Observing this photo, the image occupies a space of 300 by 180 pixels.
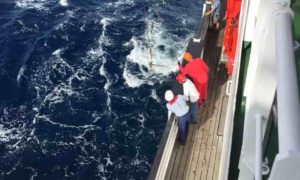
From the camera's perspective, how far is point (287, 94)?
1327 mm

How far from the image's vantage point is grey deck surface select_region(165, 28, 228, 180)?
7.86 meters

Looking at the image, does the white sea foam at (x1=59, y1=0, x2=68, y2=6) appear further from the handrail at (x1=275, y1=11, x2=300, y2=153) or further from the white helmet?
the handrail at (x1=275, y1=11, x2=300, y2=153)

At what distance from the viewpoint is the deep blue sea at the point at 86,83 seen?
48.5 feet

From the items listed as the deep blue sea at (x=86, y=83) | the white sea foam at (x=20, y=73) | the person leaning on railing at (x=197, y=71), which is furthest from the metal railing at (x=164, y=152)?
the white sea foam at (x=20, y=73)

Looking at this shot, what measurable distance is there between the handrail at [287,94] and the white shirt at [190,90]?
253 inches

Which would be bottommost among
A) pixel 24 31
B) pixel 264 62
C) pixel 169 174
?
pixel 24 31

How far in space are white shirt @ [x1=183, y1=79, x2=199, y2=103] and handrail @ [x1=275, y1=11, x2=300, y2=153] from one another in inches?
253

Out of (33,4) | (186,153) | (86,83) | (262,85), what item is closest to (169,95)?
(186,153)

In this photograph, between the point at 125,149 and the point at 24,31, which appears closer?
the point at 125,149

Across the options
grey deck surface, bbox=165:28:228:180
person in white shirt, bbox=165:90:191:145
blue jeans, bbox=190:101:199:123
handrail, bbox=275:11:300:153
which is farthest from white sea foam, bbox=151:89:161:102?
handrail, bbox=275:11:300:153

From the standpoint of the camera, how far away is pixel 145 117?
1647 centimetres

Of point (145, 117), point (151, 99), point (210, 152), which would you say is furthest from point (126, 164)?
point (210, 152)

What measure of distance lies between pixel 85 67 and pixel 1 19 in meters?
7.99

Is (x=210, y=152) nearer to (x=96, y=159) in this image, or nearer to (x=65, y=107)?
(x=96, y=159)
